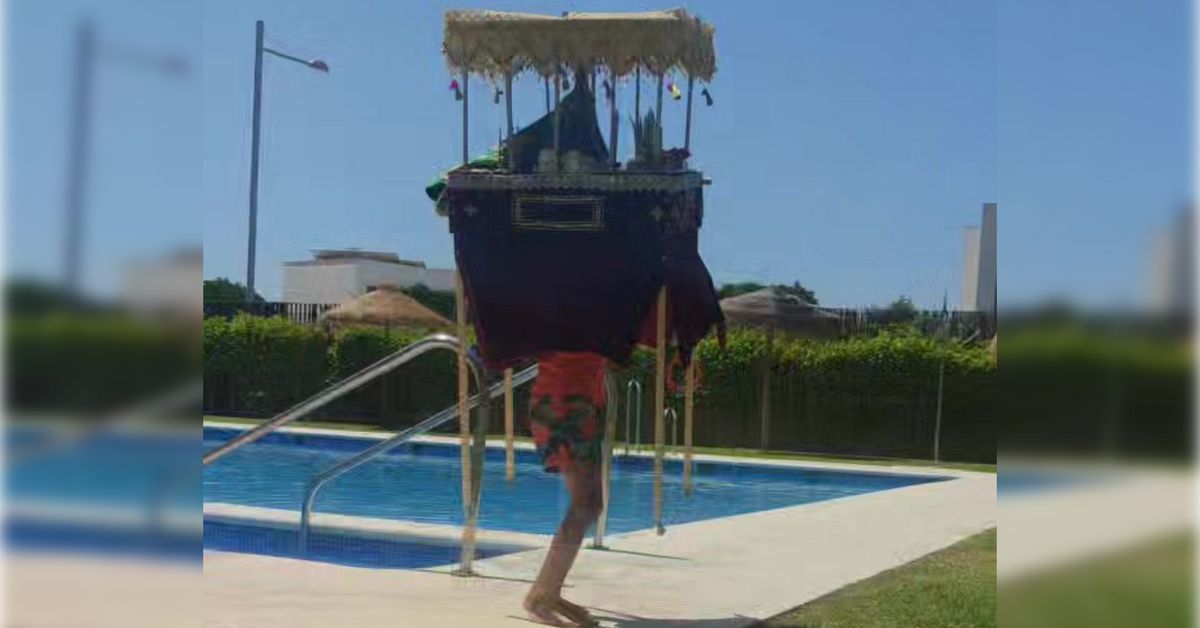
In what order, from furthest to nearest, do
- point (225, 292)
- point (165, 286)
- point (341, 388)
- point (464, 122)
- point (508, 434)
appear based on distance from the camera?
point (225, 292)
point (341, 388)
point (508, 434)
point (464, 122)
point (165, 286)

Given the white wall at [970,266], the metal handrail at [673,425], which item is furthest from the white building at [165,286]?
the white wall at [970,266]

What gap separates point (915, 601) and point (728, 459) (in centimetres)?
356

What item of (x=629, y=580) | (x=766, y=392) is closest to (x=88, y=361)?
(x=629, y=580)

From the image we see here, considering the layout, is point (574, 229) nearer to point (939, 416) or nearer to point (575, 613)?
point (575, 613)

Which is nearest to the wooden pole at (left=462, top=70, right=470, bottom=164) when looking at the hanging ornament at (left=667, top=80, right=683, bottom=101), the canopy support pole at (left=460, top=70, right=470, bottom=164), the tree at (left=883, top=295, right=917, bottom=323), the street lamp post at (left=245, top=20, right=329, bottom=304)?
the canopy support pole at (left=460, top=70, right=470, bottom=164)

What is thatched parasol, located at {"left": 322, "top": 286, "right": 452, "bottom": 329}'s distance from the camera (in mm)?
6316

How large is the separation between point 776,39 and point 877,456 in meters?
3.98

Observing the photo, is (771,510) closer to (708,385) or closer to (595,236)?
(708,385)

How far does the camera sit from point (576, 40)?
5188 millimetres

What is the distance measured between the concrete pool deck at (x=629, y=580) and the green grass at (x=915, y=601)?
135mm

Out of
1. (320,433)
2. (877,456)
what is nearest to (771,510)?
(877,456)

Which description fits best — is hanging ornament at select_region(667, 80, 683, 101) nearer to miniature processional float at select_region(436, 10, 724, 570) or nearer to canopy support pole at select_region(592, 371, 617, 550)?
miniature processional float at select_region(436, 10, 724, 570)

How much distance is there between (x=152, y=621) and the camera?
3609mm

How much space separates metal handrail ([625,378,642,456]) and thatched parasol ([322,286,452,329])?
109 cm
